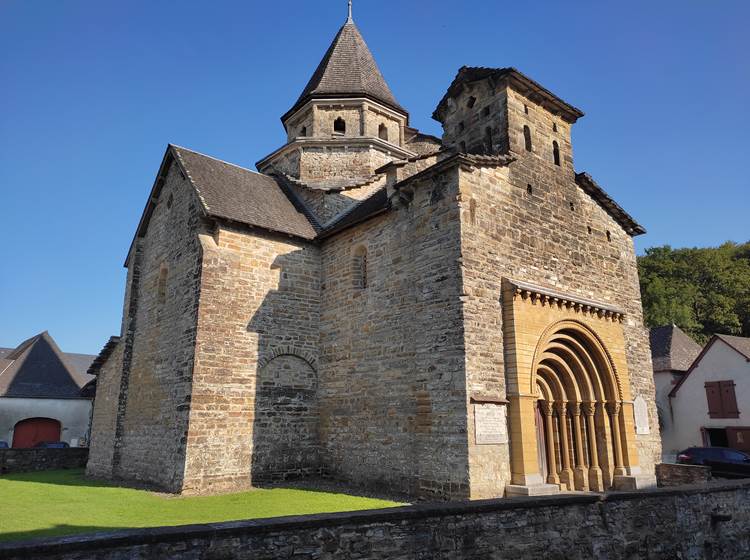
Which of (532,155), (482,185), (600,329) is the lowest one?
(600,329)

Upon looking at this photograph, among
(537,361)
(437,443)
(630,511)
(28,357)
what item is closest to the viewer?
(630,511)

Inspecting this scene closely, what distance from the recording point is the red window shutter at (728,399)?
24.7 meters

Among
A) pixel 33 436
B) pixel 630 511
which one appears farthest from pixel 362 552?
pixel 33 436

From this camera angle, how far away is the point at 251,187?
17344 mm

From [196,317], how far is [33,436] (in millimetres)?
22231

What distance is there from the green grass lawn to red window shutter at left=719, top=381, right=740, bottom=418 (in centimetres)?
2165

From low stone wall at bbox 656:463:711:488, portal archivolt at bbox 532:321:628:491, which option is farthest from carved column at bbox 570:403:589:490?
low stone wall at bbox 656:463:711:488

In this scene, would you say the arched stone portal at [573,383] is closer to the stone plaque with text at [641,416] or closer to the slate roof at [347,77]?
the stone plaque with text at [641,416]

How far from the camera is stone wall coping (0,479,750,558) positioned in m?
4.83

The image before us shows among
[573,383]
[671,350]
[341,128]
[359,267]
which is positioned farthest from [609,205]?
[671,350]

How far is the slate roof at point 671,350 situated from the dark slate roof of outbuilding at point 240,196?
21512mm

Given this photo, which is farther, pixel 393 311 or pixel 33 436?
pixel 33 436

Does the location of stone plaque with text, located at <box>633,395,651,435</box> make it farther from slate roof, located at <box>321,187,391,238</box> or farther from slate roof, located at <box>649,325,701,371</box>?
slate roof, located at <box>649,325,701,371</box>

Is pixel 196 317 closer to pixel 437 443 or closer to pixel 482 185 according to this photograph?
pixel 437 443
